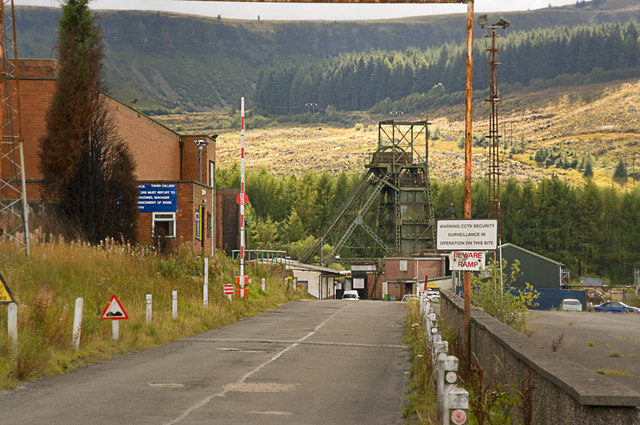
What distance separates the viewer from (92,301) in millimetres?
19031

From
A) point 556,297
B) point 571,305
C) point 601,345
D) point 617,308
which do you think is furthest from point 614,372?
point 556,297

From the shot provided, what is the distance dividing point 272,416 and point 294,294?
32138 mm

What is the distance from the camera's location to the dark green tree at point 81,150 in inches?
1144

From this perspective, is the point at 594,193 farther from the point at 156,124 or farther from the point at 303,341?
the point at 303,341

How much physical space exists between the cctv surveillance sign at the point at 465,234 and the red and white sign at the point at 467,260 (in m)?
0.22

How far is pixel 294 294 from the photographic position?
1661 inches

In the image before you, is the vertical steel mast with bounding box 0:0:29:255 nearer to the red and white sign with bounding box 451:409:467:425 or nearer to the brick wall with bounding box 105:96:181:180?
the brick wall with bounding box 105:96:181:180

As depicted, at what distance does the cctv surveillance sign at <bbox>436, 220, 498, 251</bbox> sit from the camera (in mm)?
13477

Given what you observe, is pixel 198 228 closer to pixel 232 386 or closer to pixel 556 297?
pixel 232 386

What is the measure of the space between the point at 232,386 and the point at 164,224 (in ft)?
90.3

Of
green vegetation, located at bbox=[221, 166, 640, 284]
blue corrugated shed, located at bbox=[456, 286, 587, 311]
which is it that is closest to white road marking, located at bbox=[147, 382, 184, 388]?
blue corrugated shed, located at bbox=[456, 286, 587, 311]

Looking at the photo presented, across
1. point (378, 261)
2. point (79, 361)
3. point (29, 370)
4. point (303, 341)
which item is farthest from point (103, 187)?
point (378, 261)

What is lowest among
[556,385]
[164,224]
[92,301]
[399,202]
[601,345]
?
[601,345]

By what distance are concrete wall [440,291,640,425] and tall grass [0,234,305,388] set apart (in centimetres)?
689
